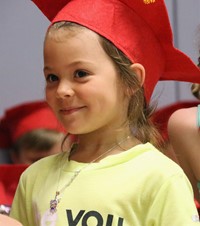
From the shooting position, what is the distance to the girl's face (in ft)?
3.71

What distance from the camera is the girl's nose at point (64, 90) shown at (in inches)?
44.3

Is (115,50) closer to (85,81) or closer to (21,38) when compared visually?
(85,81)

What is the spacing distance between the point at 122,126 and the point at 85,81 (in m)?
0.11

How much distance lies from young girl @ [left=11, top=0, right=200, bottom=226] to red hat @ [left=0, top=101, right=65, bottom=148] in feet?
3.74

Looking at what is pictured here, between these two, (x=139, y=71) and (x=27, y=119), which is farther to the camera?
(x=27, y=119)

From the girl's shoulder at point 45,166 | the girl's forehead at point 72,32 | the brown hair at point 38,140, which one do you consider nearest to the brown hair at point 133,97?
the girl's forehead at point 72,32

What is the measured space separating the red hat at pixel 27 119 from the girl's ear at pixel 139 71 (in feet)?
3.88

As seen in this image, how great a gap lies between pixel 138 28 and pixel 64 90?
0.53ft

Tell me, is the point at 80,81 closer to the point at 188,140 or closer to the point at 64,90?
the point at 64,90

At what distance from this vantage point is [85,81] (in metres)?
1.13

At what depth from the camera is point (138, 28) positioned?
1181 millimetres

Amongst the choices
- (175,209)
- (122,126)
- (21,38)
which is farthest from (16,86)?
(175,209)

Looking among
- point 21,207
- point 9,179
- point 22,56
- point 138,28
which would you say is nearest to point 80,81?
point 138,28

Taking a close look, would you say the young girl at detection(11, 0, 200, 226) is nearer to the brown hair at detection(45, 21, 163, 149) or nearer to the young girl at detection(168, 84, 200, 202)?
the brown hair at detection(45, 21, 163, 149)
